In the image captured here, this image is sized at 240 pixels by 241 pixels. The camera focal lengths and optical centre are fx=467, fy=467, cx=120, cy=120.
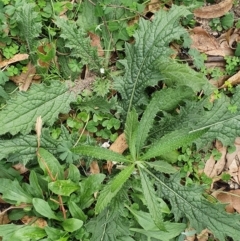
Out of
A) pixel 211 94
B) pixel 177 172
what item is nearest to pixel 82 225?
pixel 177 172

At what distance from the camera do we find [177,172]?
2.74 m

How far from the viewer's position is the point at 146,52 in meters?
2.70

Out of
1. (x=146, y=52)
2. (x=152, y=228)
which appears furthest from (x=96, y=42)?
(x=152, y=228)

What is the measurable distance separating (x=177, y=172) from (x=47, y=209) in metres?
0.78

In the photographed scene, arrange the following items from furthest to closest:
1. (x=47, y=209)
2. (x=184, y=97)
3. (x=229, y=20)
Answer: (x=229, y=20), (x=184, y=97), (x=47, y=209)

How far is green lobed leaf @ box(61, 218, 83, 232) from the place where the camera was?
2545 mm

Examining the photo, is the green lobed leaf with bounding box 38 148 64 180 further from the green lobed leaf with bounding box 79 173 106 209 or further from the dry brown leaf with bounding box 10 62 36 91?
the dry brown leaf with bounding box 10 62 36 91

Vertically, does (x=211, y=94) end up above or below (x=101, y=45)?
below

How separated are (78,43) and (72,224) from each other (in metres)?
1.02

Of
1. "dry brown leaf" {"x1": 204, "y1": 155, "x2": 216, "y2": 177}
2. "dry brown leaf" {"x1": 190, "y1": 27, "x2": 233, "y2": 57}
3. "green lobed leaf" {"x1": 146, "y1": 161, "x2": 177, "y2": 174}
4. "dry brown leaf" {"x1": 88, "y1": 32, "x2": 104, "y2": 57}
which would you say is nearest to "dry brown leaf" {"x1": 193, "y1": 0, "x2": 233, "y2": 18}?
"dry brown leaf" {"x1": 190, "y1": 27, "x2": 233, "y2": 57}

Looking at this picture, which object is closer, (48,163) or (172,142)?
(172,142)

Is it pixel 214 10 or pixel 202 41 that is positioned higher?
pixel 214 10

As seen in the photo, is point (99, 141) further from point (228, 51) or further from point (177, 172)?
point (228, 51)

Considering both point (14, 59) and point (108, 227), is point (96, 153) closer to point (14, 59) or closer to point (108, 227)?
point (108, 227)
